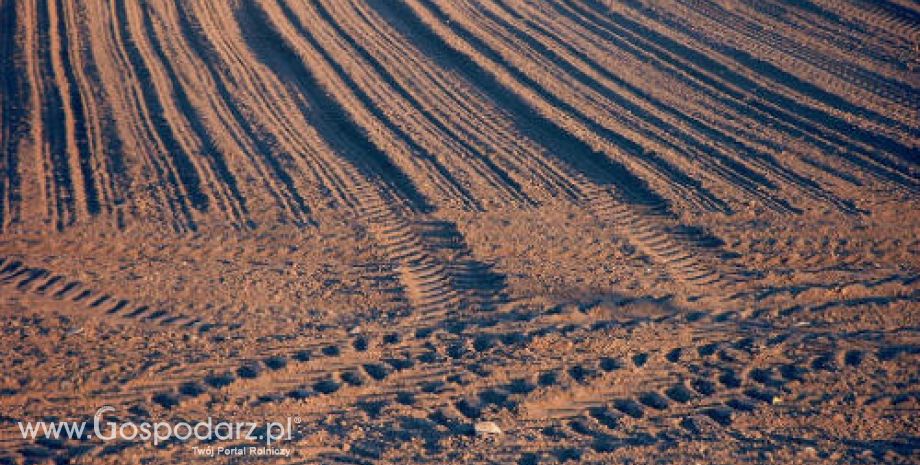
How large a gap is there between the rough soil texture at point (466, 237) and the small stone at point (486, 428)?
0.08m

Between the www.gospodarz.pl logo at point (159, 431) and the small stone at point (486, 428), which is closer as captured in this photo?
the www.gospodarz.pl logo at point (159, 431)

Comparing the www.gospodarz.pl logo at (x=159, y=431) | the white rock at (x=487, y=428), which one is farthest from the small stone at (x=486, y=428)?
the www.gospodarz.pl logo at (x=159, y=431)

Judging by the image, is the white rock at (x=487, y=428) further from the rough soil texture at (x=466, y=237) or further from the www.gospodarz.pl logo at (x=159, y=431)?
the www.gospodarz.pl logo at (x=159, y=431)

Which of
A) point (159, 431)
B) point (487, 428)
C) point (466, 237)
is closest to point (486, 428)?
point (487, 428)

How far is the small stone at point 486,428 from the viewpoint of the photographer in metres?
5.18

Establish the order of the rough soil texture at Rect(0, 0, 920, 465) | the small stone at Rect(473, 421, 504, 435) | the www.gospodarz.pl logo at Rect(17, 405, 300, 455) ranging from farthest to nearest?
the rough soil texture at Rect(0, 0, 920, 465)
the small stone at Rect(473, 421, 504, 435)
the www.gospodarz.pl logo at Rect(17, 405, 300, 455)

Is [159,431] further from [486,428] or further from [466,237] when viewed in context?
[466,237]

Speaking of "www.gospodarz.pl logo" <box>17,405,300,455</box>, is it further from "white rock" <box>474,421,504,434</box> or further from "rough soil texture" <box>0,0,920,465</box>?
"white rock" <box>474,421,504,434</box>

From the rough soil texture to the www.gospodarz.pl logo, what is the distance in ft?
0.23

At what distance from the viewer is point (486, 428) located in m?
5.21

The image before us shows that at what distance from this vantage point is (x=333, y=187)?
26.5 ft

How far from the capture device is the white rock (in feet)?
17.0

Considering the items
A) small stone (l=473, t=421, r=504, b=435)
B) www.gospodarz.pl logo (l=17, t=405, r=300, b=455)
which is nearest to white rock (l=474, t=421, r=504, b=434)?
small stone (l=473, t=421, r=504, b=435)

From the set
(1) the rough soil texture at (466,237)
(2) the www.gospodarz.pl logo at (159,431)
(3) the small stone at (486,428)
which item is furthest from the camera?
(1) the rough soil texture at (466,237)
